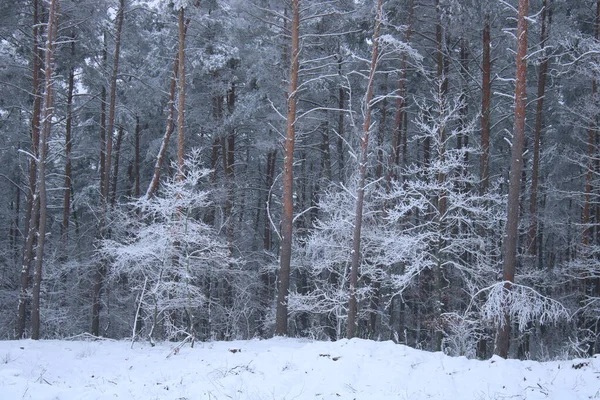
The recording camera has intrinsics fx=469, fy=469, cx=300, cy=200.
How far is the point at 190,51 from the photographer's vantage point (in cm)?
1692

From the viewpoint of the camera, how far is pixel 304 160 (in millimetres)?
18094

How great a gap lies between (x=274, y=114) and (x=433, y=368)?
37.7ft

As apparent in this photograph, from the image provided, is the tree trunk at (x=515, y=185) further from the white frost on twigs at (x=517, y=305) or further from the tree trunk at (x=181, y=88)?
the tree trunk at (x=181, y=88)

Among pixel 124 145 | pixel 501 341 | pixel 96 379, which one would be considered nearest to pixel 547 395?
pixel 501 341

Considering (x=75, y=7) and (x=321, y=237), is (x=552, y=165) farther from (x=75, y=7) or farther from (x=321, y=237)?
(x=75, y=7)

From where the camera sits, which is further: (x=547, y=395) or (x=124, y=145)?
(x=124, y=145)

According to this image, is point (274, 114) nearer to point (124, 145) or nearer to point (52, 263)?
point (52, 263)

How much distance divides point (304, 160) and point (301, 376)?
11510mm

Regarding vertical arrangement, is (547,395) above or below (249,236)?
below

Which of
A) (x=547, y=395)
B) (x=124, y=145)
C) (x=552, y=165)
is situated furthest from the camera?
(x=124, y=145)

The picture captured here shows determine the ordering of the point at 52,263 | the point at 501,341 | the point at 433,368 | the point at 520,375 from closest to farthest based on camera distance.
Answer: the point at 520,375 → the point at 433,368 → the point at 501,341 → the point at 52,263

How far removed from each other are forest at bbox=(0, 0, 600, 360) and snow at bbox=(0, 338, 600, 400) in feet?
6.82

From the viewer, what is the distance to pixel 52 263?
18.0 metres

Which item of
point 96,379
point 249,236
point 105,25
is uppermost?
point 105,25
